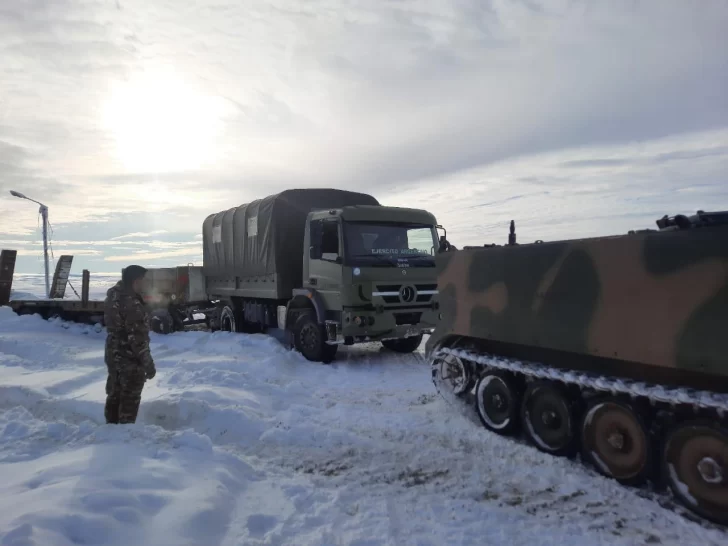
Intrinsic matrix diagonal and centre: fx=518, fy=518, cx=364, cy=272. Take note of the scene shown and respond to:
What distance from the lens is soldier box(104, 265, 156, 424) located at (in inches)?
229

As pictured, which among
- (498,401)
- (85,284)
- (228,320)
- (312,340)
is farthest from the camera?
(85,284)

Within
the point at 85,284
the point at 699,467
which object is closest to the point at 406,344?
the point at 699,467

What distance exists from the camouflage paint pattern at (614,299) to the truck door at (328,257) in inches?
150

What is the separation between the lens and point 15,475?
14.5 feet

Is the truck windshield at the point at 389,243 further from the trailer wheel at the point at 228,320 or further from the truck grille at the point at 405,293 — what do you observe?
the trailer wheel at the point at 228,320

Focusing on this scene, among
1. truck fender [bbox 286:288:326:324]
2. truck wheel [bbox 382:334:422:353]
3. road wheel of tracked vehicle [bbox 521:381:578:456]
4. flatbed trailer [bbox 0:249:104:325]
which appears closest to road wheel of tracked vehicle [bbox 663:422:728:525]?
road wheel of tracked vehicle [bbox 521:381:578:456]

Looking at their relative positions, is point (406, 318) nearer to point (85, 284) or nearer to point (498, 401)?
point (498, 401)

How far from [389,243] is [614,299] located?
246 inches

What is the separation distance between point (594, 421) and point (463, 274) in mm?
2526

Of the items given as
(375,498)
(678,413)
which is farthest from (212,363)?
(678,413)

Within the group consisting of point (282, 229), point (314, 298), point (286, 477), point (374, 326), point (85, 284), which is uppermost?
point (282, 229)

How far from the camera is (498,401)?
21.3ft

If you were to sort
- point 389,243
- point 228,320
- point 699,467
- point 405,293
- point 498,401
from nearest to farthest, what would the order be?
point 699,467 < point 498,401 < point 405,293 < point 389,243 < point 228,320

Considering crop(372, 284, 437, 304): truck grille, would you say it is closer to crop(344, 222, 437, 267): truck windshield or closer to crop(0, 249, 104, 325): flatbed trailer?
crop(344, 222, 437, 267): truck windshield
